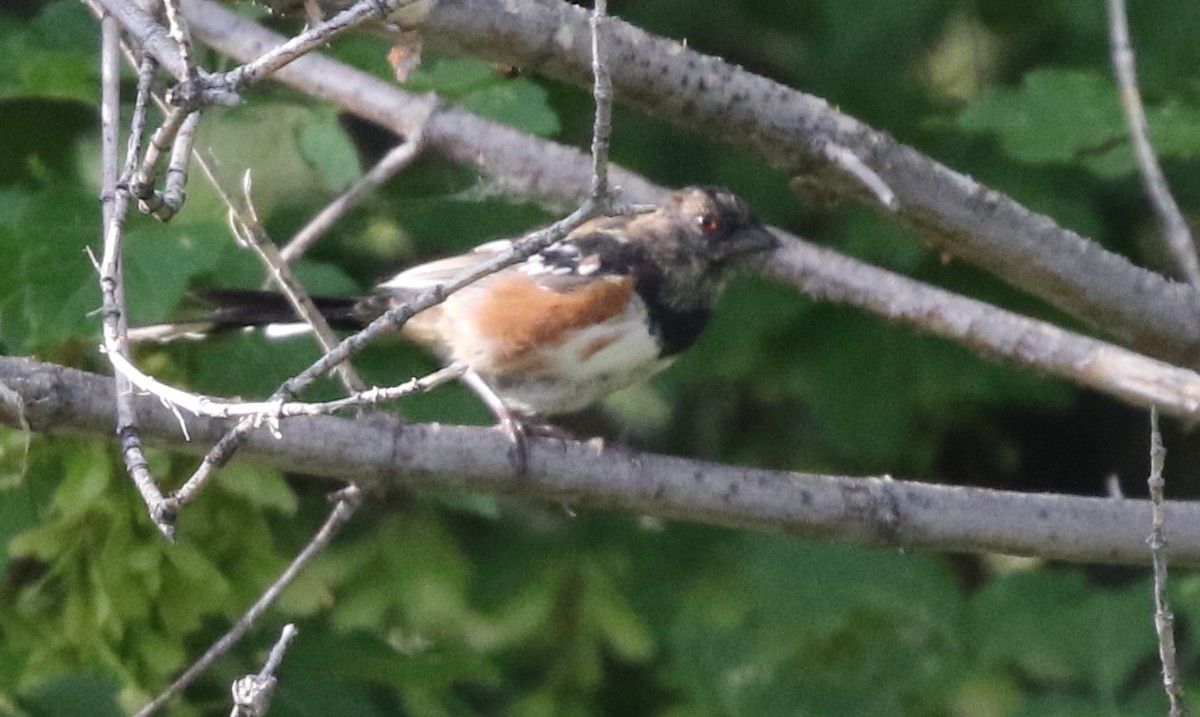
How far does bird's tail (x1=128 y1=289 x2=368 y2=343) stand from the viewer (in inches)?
110

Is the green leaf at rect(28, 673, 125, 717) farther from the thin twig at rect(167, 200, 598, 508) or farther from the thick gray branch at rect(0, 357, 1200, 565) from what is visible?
the thin twig at rect(167, 200, 598, 508)

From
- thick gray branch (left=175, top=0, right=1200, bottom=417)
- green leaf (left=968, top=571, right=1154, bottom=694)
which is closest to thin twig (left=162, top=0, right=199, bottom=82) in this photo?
thick gray branch (left=175, top=0, right=1200, bottom=417)

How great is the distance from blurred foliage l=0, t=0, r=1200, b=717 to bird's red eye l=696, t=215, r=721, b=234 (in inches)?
17.4

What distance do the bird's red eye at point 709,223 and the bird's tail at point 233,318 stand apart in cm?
87

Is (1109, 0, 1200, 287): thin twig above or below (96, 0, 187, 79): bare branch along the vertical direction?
above

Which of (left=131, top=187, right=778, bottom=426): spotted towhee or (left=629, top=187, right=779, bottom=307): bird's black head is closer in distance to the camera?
(left=131, top=187, right=778, bottom=426): spotted towhee

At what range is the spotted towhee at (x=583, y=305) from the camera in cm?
319

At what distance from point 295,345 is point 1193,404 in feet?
4.84

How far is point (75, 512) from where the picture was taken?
2766mm

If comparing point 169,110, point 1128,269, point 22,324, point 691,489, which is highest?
point 1128,269

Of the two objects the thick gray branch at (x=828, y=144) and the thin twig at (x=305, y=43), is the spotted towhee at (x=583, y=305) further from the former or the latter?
the thin twig at (x=305, y=43)

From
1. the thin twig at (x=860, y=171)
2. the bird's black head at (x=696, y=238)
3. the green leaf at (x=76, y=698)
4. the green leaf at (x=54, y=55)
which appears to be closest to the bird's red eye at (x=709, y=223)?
the bird's black head at (x=696, y=238)

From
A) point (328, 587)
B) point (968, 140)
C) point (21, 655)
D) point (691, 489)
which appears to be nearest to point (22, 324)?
point (21, 655)

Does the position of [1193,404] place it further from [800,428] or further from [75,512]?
[800,428]
